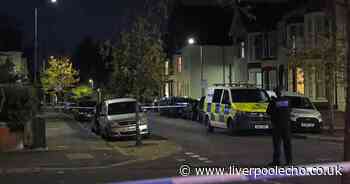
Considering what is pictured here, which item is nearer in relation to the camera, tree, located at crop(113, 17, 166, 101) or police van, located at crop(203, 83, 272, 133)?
tree, located at crop(113, 17, 166, 101)

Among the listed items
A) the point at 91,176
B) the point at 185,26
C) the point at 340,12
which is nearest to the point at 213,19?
the point at 185,26

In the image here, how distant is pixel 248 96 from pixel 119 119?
5.46 m

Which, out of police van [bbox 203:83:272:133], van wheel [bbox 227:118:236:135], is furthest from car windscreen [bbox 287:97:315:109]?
van wheel [bbox 227:118:236:135]

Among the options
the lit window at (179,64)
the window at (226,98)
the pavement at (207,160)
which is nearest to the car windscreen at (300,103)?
the window at (226,98)

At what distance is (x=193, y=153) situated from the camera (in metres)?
18.3

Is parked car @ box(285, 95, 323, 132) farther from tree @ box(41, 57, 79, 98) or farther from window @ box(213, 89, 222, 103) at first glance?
tree @ box(41, 57, 79, 98)

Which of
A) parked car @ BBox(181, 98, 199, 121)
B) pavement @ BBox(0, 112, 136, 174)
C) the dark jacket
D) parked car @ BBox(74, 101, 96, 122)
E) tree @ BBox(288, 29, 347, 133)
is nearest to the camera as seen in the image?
the dark jacket

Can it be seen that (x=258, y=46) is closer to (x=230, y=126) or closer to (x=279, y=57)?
(x=279, y=57)

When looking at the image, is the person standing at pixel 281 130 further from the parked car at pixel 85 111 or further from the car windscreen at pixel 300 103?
the parked car at pixel 85 111

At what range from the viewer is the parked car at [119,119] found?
941 inches

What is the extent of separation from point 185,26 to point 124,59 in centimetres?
4241

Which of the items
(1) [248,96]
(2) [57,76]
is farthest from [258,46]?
(2) [57,76]

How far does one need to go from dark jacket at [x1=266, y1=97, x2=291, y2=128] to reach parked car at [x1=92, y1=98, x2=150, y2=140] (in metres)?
9.83

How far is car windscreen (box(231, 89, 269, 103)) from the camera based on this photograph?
25094mm
